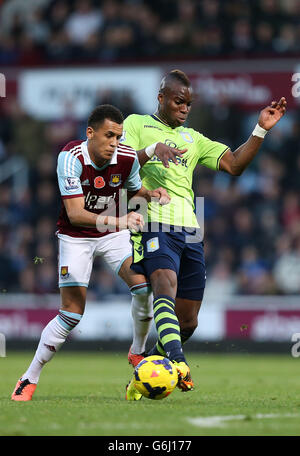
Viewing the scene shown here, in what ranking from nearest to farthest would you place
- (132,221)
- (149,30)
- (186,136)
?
(132,221) → (186,136) → (149,30)

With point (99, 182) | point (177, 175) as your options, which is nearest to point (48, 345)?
point (99, 182)

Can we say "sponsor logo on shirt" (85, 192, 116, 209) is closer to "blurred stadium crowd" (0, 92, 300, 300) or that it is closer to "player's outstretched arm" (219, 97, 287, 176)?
→ "player's outstretched arm" (219, 97, 287, 176)

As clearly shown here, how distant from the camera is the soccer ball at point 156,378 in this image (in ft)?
19.5

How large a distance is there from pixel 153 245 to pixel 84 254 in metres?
0.53

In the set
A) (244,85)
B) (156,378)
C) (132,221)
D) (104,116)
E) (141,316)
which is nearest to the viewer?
(156,378)

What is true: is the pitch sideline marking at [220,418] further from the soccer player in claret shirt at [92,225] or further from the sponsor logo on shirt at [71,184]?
the sponsor logo on shirt at [71,184]

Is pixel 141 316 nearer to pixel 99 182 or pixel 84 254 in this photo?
pixel 84 254

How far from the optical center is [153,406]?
599cm

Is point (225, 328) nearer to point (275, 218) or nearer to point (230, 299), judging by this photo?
point (230, 299)

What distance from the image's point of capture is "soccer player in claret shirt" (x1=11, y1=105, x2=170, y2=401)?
6688 mm

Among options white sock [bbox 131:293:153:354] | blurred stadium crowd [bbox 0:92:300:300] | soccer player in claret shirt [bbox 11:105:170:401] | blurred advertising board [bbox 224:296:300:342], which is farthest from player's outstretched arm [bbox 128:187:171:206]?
blurred stadium crowd [bbox 0:92:300:300]

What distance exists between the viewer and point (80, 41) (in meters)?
16.1

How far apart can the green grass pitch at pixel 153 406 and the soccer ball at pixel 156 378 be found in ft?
0.33

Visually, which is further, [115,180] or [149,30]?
[149,30]
